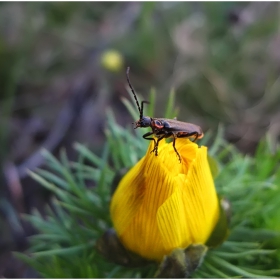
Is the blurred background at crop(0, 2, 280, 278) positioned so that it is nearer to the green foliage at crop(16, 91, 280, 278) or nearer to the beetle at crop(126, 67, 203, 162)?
the green foliage at crop(16, 91, 280, 278)

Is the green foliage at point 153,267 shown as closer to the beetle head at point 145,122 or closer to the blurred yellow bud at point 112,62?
the beetle head at point 145,122

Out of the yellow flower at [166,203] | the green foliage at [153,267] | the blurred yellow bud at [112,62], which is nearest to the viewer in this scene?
the yellow flower at [166,203]

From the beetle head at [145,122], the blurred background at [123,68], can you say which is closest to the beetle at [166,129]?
the beetle head at [145,122]

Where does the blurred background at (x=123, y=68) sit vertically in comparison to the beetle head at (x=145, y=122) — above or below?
above

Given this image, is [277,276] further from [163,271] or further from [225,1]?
[225,1]

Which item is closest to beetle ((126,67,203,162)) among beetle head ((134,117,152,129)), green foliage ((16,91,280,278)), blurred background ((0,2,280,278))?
beetle head ((134,117,152,129))

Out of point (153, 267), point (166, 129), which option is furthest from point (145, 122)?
point (153, 267)

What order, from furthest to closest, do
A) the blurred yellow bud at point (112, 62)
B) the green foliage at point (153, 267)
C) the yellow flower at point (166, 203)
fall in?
the blurred yellow bud at point (112, 62) → the green foliage at point (153, 267) → the yellow flower at point (166, 203)
